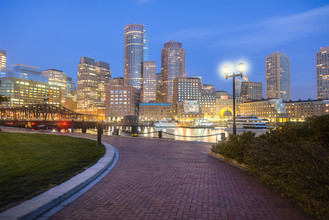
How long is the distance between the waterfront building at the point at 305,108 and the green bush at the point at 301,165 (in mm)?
166692

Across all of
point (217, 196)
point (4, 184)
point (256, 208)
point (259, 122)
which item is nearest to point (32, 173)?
point (4, 184)

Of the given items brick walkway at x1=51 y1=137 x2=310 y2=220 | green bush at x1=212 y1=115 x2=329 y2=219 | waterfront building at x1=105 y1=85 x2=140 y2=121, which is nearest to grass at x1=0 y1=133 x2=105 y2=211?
brick walkway at x1=51 y1=137 x2=310 y2=220

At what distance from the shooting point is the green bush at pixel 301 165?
16.2 feet

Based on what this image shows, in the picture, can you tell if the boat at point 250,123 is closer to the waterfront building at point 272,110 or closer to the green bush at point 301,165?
the waterfront building at point 272,110

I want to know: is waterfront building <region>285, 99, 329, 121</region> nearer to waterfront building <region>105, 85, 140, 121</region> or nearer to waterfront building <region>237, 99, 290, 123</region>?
waterfront building <region>237, 99, 290, 123</region>

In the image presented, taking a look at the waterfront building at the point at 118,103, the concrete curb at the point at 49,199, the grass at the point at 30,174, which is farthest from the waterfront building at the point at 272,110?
the concrete curb at the point at 49,199

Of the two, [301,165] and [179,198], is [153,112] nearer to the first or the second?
[179,198]

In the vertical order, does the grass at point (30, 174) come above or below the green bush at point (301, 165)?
below

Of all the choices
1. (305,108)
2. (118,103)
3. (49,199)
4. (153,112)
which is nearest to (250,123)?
(305,108)

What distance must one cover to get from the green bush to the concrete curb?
19.4ft

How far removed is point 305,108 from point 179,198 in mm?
187665

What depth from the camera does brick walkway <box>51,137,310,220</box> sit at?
16.3ft

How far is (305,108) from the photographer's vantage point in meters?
162

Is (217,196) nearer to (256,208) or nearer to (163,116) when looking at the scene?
(256,208)
